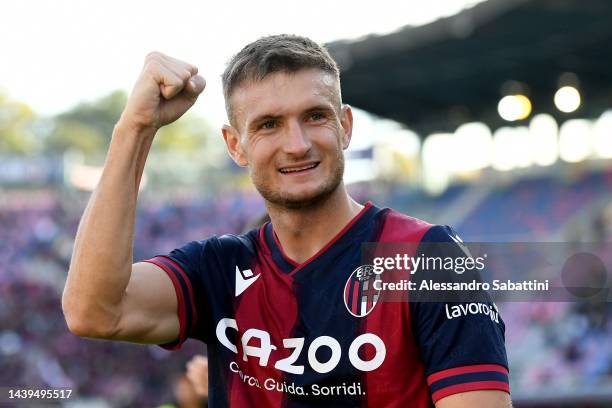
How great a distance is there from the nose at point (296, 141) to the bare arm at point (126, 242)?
0.32 m

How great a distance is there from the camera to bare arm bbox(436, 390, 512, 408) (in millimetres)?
2211

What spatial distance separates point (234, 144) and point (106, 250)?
0.58 metres

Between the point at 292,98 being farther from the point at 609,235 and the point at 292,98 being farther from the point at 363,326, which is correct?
the point at 609,235

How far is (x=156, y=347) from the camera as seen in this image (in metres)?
14.8

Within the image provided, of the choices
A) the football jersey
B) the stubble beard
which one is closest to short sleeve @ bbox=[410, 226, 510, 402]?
the football jersey

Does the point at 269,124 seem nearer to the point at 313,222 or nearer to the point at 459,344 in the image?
the point at 313,222

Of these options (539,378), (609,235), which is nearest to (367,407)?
(539,378)

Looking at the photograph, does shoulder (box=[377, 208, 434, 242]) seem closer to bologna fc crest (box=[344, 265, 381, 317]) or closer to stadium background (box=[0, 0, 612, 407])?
bologna fc crest (box=[344, 265, 381, 317])

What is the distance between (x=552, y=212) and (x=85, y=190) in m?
11.9

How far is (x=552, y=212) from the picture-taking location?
67.4 feet

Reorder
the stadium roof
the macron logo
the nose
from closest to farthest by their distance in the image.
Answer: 1. the nose
2. the macron logo
3. the stadium roof

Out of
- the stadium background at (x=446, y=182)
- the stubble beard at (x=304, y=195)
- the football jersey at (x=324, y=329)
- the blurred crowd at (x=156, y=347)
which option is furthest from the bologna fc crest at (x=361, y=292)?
the stadium background at (x=446, y=182)

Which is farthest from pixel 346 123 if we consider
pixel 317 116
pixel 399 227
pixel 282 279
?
pixel 282 279

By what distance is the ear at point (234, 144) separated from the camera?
2.70 m
